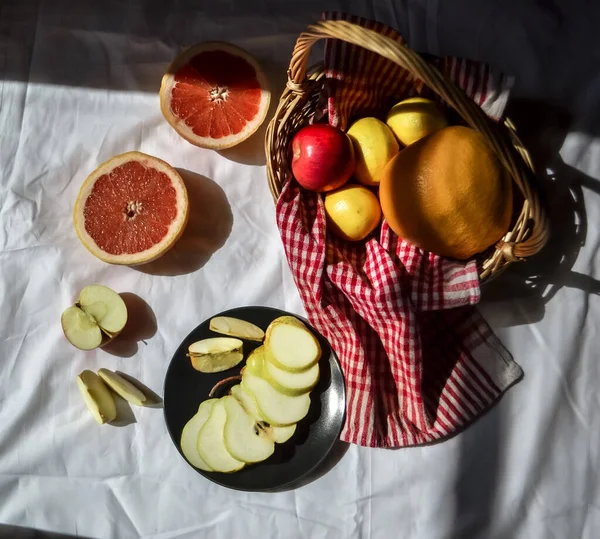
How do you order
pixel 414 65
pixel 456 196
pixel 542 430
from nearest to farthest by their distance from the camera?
pixel 414 65
pixel 456 196
pixel 542 430

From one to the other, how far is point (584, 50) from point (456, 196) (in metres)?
0.41

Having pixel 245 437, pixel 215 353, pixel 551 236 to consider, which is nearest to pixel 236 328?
pixel 215 353

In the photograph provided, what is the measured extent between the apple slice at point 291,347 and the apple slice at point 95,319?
256 mm

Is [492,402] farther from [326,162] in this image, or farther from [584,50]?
[584,50]

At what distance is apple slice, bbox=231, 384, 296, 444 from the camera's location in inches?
34.1

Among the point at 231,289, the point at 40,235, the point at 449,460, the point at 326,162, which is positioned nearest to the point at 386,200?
the point at 326,162

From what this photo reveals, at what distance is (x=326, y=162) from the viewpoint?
0.79m

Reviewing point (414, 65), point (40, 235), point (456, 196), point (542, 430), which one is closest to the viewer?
point (414, 65)

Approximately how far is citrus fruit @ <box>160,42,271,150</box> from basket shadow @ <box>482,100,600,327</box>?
446 mm

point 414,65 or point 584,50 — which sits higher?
point 584,50

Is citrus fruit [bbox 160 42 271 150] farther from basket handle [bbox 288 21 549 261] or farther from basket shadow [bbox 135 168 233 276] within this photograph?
basket handle [bbox 288 21 549 261]

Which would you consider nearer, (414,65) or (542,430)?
(414,65)

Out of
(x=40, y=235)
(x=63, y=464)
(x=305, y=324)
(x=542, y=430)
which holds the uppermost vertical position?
(x=40, y=235)

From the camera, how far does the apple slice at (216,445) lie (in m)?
0.87
